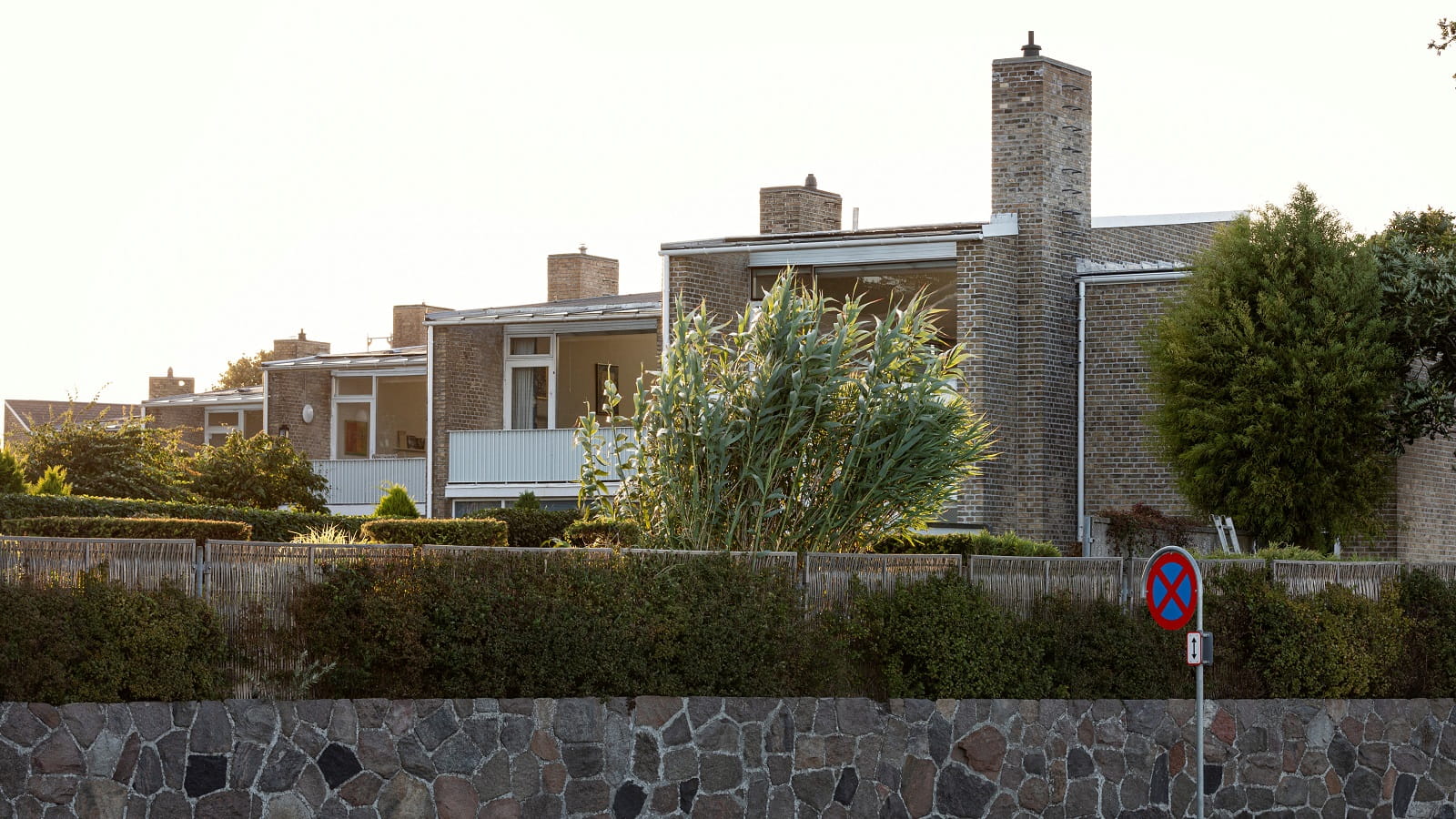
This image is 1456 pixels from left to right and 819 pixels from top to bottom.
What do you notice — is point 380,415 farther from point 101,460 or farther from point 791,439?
point 791,439

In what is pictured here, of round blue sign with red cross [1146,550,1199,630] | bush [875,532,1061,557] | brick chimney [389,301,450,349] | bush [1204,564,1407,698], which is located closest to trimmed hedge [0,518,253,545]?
bush [875,532,1061,557]

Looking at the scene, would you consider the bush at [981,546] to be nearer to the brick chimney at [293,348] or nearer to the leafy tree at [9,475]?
the leafy tree at [9,475]

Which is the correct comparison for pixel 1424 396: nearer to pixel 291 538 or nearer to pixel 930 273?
pixel 930 273

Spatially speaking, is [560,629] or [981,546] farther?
[981,546]

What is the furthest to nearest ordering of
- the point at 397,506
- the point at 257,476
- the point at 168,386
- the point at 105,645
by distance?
the point at 168,386
the point at 257,476
the point at 397,506
the point at 105,645

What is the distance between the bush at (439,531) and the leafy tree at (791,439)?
5.65 meters

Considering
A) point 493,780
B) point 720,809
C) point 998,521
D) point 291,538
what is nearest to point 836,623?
point 720,809

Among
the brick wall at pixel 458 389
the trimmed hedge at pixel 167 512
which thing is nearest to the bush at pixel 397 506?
the trimmed hedge at pixel 167 512

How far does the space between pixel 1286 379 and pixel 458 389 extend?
15968mm

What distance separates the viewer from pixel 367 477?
37.2 metres

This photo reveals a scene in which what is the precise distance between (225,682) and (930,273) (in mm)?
18997

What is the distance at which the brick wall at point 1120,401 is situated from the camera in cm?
2981

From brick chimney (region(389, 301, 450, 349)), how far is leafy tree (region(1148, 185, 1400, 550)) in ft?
89.6

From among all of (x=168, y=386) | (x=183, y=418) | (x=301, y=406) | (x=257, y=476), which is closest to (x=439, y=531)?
(x=257, y=476)
